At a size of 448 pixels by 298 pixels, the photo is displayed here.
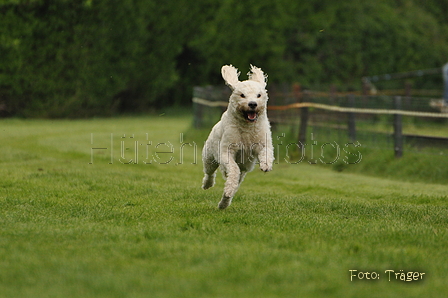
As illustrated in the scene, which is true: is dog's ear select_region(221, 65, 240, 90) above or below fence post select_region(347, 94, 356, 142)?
above

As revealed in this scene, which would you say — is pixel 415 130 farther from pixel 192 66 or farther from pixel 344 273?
pixel 192 66

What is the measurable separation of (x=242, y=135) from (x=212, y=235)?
1.76 m

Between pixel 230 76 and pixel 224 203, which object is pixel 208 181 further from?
pixel 230 76

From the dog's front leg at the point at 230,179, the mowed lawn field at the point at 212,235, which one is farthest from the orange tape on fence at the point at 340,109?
the dog's front leg at the point at 230,179

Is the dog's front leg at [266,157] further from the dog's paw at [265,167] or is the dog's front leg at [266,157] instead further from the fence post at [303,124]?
the fence post at [303,124]

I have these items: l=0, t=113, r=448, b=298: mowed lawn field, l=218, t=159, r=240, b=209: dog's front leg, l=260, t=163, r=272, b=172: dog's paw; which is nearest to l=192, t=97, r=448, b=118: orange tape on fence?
l=0, t=113, r=448, b=298: mowed lawn field

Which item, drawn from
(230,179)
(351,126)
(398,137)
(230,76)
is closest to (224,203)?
(230,179)

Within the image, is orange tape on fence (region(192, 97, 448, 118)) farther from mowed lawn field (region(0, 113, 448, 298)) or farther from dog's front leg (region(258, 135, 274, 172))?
dog's front leg (region(258, 135, 274, 172))

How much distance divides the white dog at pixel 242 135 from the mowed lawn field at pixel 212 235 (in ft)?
1.54

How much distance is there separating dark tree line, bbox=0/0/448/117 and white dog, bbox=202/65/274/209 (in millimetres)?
16092

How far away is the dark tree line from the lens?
79.6 ft

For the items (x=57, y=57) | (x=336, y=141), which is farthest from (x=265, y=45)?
(x=336, y=141)

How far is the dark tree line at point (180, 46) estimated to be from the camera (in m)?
24.3

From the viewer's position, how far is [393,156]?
1199 centimetres
